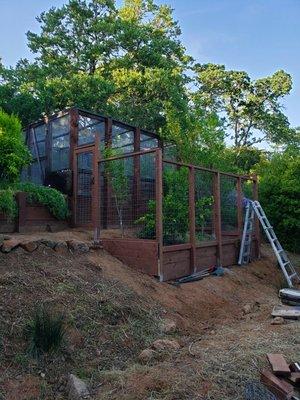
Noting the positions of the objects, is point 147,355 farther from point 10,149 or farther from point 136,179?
point 136,179

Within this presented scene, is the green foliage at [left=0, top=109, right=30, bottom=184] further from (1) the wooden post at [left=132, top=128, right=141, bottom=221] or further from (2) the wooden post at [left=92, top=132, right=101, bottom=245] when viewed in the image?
(1) the wooden post at [left=132, top=128, right=141, bottom=221]

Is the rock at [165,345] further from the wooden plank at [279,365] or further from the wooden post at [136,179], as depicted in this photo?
the wooden post at [136,179]

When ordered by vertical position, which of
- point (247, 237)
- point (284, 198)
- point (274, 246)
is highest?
point (284, 198)

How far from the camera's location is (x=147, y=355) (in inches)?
141

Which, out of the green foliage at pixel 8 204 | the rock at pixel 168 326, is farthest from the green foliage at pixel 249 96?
the rock at pixel 168 326

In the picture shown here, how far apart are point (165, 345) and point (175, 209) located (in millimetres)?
3127

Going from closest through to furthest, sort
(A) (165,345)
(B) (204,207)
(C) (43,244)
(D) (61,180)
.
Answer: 1. (A) (165,345)
2. (C) (43,244)
3. (B) (204,207)
4. (D) (61,180)

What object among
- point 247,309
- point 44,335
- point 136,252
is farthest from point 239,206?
point 44,335

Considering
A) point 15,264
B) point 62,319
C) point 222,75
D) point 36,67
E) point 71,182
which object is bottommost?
point 62,319

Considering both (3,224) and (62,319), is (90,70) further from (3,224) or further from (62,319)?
(62,319)

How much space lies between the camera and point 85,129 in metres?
9.14

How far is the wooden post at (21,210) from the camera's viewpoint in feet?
23.4

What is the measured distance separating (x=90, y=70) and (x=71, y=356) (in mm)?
15418

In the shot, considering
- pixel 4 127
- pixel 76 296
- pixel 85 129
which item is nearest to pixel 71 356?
pixel 76 296
